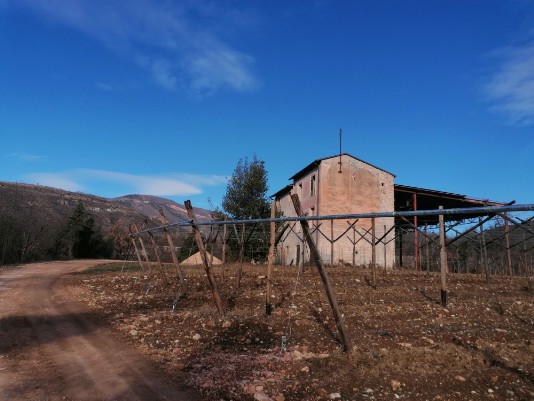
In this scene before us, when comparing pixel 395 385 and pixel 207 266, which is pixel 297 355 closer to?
pixel 395 385

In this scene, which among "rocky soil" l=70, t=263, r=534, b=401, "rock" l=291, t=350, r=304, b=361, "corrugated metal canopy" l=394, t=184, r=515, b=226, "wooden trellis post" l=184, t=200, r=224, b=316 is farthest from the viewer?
"corrugated metal canopy" l=394, t=184, r=515, b=226

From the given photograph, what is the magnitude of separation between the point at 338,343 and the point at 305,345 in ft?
1.64

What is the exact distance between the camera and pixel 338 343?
6.00 metres

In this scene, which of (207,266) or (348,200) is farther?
(348,200)

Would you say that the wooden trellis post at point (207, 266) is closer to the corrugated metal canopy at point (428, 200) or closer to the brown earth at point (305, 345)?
the brown earth at point (305, 345)

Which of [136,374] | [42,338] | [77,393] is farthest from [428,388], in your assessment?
[42,338]

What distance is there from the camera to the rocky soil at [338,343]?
4.36m

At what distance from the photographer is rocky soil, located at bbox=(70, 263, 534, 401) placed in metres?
4.36

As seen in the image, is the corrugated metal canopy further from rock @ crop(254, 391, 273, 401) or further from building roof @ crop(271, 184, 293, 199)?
rock @ crop(254, 391, 273, 401)

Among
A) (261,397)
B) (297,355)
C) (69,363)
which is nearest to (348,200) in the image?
(297,355)

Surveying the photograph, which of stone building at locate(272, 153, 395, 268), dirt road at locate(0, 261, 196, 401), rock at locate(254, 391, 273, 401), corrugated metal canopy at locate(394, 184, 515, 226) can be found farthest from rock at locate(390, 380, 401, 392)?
corrugated metal canopy at locate(394, 184, 515, 226)

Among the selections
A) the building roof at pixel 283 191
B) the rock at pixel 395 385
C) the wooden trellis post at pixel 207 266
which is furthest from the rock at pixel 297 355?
the building roof at pixel 283 191

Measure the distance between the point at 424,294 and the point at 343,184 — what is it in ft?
60.2

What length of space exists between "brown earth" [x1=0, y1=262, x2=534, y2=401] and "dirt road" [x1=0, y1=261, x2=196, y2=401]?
3 cm
